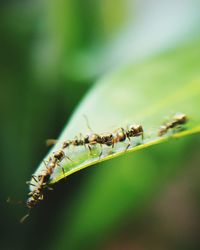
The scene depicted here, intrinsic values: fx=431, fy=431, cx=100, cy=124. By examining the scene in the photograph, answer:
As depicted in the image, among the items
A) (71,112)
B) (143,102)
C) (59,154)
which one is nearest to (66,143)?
(59,154)

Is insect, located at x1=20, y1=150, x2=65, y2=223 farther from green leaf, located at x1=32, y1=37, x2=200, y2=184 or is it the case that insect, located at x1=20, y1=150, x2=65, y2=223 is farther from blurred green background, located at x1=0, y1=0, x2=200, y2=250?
blurred green background, located at x1=0, y1=0, x2=200, y2=250

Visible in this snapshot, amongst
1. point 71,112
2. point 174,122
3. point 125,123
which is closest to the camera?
point 174,122

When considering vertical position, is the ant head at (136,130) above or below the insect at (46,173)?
above

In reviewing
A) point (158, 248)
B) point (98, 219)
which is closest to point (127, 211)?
point (98, 219)

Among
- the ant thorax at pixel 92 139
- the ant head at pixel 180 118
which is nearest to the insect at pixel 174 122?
the ant head at pixel 180 118

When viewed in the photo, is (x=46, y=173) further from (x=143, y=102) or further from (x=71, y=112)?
(x=71, y=112)

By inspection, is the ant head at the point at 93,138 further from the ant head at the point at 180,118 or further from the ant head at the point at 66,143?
the ant head at the point at 180,118

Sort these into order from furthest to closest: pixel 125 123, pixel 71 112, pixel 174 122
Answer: pixel 71 112, pixel 125 123, pixel 174 122
